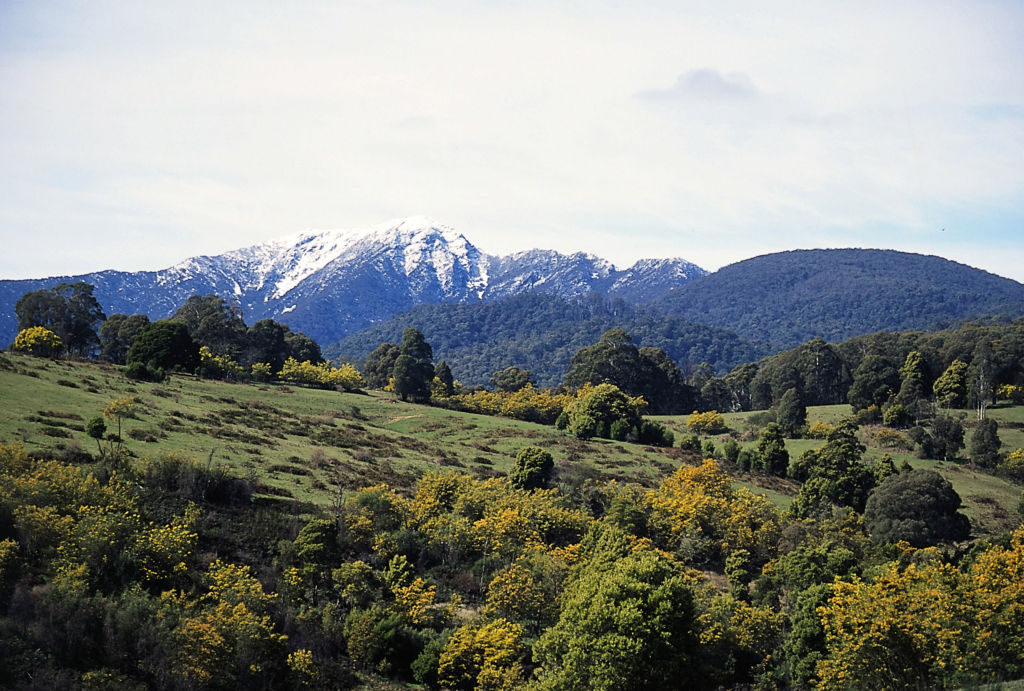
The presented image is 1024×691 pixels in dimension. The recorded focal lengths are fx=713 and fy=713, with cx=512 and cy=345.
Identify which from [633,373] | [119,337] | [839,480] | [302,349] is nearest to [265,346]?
[302,349]

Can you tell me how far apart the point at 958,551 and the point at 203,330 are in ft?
246

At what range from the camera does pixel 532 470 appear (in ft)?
137

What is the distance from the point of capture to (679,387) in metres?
106

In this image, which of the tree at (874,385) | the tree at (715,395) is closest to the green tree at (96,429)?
the tree at (874,385)

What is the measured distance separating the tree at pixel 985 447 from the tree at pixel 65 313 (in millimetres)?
84685

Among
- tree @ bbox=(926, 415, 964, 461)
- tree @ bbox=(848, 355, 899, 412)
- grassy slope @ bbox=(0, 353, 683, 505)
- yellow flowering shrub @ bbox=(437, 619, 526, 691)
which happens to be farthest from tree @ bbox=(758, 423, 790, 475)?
yellow flowering shrub @ bbox=(437, 619, 526, 691)

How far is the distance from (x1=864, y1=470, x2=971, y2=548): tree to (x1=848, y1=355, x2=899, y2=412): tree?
41475 millimetres

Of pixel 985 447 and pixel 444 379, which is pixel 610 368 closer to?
pixel 444 379

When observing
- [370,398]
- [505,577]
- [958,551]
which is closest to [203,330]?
[370,398]

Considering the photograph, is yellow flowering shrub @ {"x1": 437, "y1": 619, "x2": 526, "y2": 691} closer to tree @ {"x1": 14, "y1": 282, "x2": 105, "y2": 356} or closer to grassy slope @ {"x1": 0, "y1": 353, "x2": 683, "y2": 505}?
grassy slope @ {"x1": 0, "y1": 353, "x2": 683, "y2": 505}

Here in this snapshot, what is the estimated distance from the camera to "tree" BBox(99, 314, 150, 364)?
7800 centimetres

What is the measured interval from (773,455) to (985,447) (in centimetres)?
1725

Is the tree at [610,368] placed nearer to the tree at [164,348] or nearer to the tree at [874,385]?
the tree at [874,385]

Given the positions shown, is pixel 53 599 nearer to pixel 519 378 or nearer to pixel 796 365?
pixel 519 378
